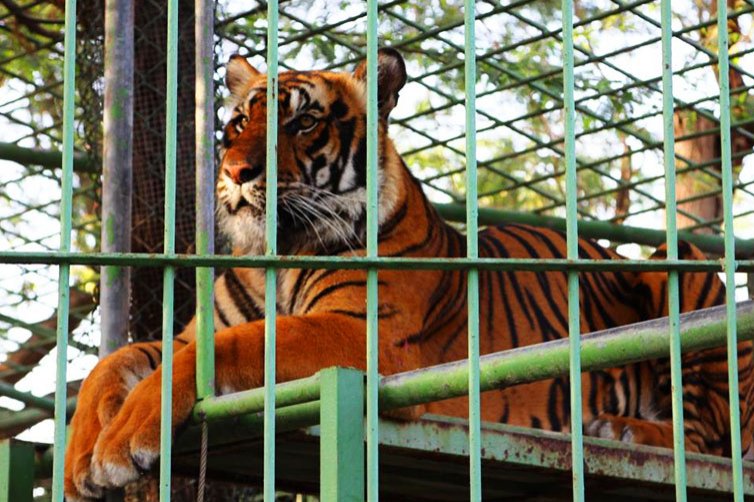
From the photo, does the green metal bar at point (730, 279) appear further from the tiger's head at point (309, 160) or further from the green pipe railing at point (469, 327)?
the tiger's head at point (309, 160)

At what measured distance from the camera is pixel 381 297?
4.29 metres

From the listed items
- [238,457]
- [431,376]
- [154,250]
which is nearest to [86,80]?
[154,250]

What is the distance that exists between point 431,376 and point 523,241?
2546 mm

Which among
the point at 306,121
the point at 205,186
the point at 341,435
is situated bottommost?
the point at 341,435

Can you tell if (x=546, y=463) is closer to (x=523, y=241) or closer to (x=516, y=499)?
(x=516, y=499)

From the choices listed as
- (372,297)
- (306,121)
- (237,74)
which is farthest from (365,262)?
(237,74)

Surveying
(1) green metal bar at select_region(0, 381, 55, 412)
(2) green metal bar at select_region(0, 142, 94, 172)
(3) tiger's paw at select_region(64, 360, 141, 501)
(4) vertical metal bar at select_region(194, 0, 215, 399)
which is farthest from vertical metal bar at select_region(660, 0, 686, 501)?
(2) green metal bar at select_region(0, 142, 94, 172)

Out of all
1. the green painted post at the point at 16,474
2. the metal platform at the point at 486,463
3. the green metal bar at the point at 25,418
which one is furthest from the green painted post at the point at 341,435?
the green metal bar at the point at 25,418

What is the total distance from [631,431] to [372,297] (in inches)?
74.4

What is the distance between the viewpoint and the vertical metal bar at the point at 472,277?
8.98ft

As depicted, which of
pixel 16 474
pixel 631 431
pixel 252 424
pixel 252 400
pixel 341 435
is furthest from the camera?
pixel 631 431

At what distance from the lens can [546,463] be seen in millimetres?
3457

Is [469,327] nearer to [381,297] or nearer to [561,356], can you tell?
[561,356]

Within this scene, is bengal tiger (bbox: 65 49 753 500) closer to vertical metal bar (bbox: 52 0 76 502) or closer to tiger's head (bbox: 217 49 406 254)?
tiger's head (bbox: 217 49 406 254)
